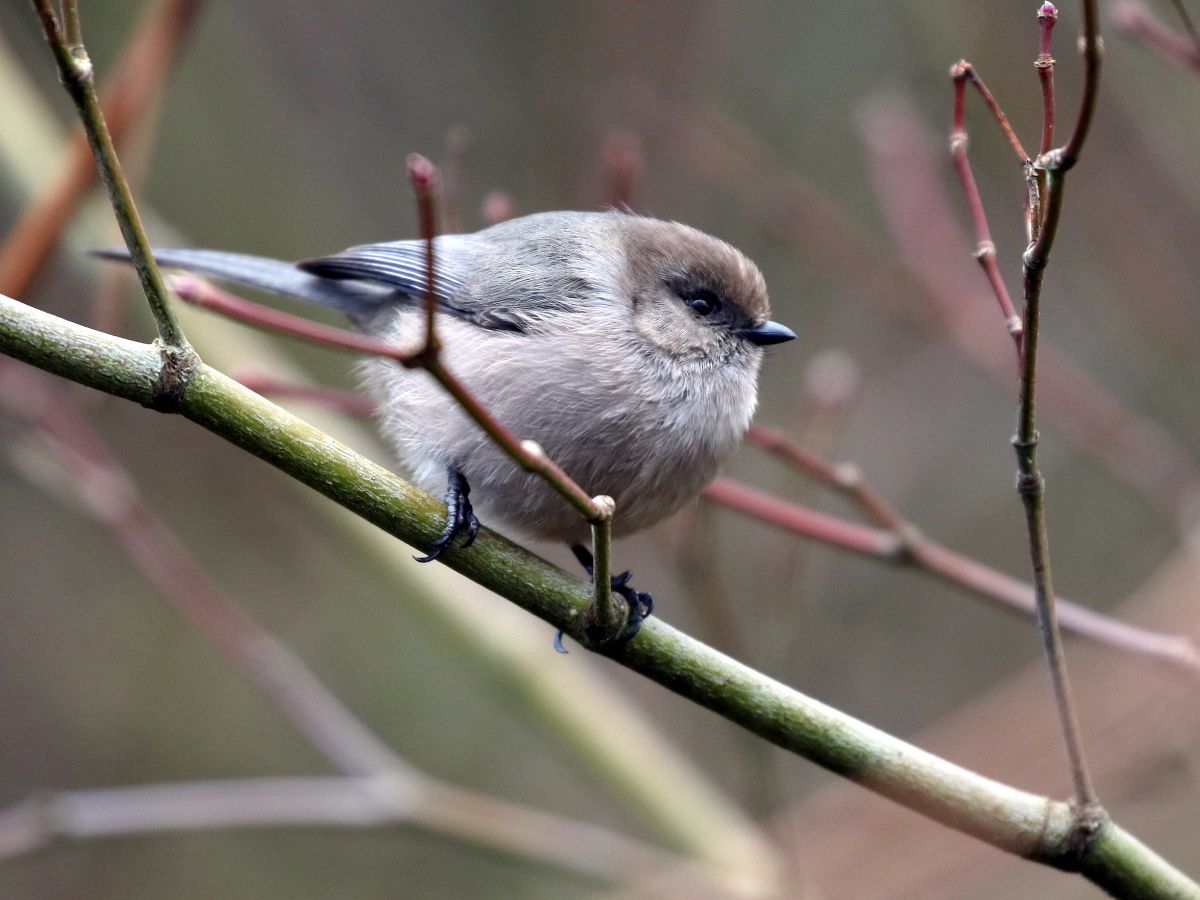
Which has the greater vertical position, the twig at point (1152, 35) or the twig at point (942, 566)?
the twig at point (1152, 35)

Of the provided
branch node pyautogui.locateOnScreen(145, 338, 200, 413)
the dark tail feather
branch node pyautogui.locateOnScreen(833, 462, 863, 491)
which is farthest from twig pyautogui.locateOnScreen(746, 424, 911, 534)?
branch node pyautogui.locateOnScreen(145, 338, 200, 413)

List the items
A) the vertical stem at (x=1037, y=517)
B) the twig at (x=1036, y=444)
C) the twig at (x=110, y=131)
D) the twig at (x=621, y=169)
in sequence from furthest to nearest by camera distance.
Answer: the twig at (x=621, y=169) → the twig at (x=110, y=131) → the vertical stem at (x=1037, y=517) → the twig at (x=1036, y=444)

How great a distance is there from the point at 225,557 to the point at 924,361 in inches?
137

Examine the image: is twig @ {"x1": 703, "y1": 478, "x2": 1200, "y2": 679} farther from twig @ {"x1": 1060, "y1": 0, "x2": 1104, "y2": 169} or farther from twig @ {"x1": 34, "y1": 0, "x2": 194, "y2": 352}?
twig @ {"x1": 34, "y1": 0, "x2": 194, "y2": 352}

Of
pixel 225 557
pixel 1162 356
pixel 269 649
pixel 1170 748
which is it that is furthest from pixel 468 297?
pixel 225 557

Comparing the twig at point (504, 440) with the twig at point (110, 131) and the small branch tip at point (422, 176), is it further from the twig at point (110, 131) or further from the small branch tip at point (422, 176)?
the twig at point (110, 131)

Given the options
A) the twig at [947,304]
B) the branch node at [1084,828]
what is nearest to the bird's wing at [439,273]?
the twig at [947,304]

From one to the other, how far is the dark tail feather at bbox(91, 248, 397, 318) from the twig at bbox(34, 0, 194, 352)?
4.48 ft

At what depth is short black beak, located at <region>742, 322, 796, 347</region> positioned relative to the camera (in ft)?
9.59

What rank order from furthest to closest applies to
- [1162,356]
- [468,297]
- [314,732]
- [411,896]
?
[411,896] < [1162,356] < [314,732] < [468,297]

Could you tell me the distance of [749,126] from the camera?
20.1ft

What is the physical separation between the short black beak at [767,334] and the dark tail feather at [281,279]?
95cm

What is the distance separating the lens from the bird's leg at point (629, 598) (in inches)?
82.1

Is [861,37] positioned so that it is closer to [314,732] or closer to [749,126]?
[749,126]
